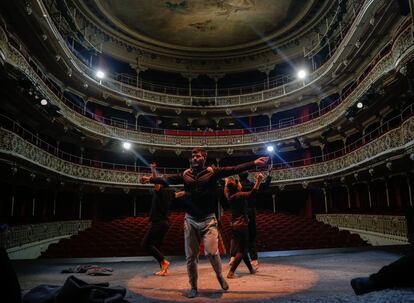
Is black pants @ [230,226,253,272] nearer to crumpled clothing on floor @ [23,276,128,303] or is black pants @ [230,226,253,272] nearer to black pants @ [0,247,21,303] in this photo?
crumpled clothing on floor @ [23,276,128,303]

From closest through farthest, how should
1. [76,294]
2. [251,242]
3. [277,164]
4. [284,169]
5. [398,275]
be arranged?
[76,294], [398,275], [251,242], [284,169], [277,164]

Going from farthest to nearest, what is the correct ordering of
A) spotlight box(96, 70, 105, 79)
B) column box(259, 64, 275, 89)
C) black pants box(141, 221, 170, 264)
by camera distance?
column box(259, 64, 275, 89) < spotlight box(96, 70, 105, 79) < black pants box(141, 221, 170, 264)

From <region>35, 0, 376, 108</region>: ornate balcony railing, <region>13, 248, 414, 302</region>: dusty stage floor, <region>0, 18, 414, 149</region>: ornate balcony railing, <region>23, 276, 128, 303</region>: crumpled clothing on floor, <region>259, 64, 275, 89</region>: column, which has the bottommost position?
<region>13, 248, 414, 302</region>: dusty stage floor

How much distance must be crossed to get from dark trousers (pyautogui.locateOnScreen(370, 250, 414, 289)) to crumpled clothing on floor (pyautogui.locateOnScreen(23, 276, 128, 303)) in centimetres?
315

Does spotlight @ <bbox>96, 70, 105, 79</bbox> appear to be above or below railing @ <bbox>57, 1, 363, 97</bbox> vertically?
below

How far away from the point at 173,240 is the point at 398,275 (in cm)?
1096

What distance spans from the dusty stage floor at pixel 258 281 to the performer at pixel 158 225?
349mm

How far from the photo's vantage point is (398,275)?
3947mm

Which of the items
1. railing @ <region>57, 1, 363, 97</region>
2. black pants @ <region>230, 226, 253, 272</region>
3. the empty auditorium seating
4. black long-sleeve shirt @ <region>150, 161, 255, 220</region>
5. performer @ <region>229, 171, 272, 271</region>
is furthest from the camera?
railing @ <region>57, 1, 363, 97</region>

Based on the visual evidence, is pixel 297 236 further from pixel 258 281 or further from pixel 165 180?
pixel 165 180

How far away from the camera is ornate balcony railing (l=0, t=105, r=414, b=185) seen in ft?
40.0

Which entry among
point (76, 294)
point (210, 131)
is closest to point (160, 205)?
point (76, 294)

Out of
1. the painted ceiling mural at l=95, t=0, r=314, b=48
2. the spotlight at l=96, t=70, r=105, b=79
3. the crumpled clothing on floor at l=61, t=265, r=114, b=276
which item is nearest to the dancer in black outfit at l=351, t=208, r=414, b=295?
the crumpled clothing on floor at l=61, t=265, r=114, b=276

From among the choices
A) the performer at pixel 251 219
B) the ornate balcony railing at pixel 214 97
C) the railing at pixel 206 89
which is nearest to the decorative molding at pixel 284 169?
the ornate balcony railing at pixel 214 97
